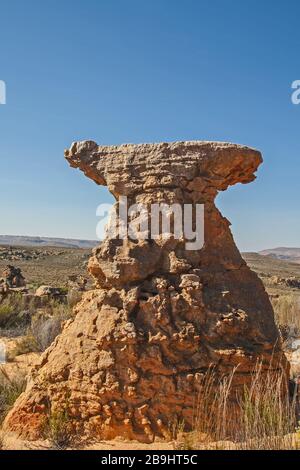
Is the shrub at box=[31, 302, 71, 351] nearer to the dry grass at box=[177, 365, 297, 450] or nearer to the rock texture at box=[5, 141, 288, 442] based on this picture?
the rock texture at box=[5, 141, 288, 442]

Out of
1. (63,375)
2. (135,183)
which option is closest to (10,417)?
(63,375)

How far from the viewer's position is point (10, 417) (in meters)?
4.59

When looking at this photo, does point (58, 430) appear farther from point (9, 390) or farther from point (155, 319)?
point (9, 390)

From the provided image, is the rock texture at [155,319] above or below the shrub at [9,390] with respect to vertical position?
above

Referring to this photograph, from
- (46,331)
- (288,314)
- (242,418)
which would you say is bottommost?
(242,418)

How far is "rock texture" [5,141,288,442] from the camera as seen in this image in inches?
165

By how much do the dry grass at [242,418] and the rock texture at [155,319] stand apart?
115mm

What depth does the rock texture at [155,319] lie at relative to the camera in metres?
4.20

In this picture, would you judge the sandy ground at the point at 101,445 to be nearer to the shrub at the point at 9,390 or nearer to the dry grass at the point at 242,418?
the dry grass at the point at 242,418

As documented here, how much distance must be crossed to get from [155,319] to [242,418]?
1158mm

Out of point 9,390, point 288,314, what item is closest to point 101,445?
point 9,390

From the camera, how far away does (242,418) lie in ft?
13.2

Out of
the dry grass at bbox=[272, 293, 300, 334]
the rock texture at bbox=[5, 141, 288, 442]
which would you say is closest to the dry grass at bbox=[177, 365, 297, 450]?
the rock texture at bbox=[5, 141, 288, 442]

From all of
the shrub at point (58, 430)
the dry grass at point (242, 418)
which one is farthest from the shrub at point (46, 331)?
the dry grass at point (242, 418)
